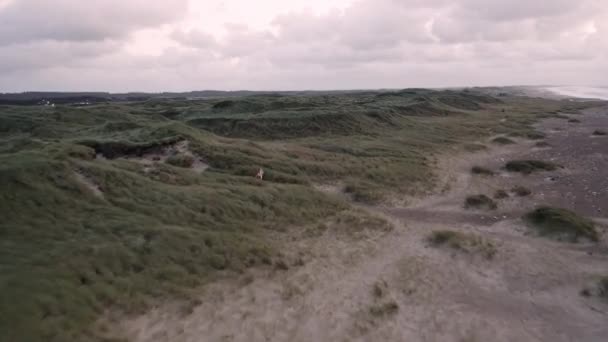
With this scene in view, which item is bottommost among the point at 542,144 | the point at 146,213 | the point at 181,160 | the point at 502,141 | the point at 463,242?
the point at 463,242

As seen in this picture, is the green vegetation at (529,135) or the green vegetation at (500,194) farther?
the green vegetation at (529,135)

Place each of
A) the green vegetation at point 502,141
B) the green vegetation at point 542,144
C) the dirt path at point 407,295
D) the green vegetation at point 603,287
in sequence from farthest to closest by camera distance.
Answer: the green vegetation at point 502,141 → the green vegetation at point 542,144 → the green vegetation at point 603,287 → the dirt path at point 407,295

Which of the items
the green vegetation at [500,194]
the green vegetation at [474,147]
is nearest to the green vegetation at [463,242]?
the green vegetation at [500,194]

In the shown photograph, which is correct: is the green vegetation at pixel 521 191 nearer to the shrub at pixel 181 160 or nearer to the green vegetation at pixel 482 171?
the green vegetation at pixel 482 171

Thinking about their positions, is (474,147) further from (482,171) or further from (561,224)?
(561,224)

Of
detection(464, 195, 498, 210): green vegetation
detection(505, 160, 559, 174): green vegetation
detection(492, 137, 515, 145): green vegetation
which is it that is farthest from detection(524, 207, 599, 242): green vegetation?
detection(492, 137, 515, 145): green vegetation

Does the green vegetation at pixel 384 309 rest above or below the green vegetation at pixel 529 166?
below

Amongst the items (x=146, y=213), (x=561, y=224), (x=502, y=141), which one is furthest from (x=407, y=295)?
(x=502, y=141)
